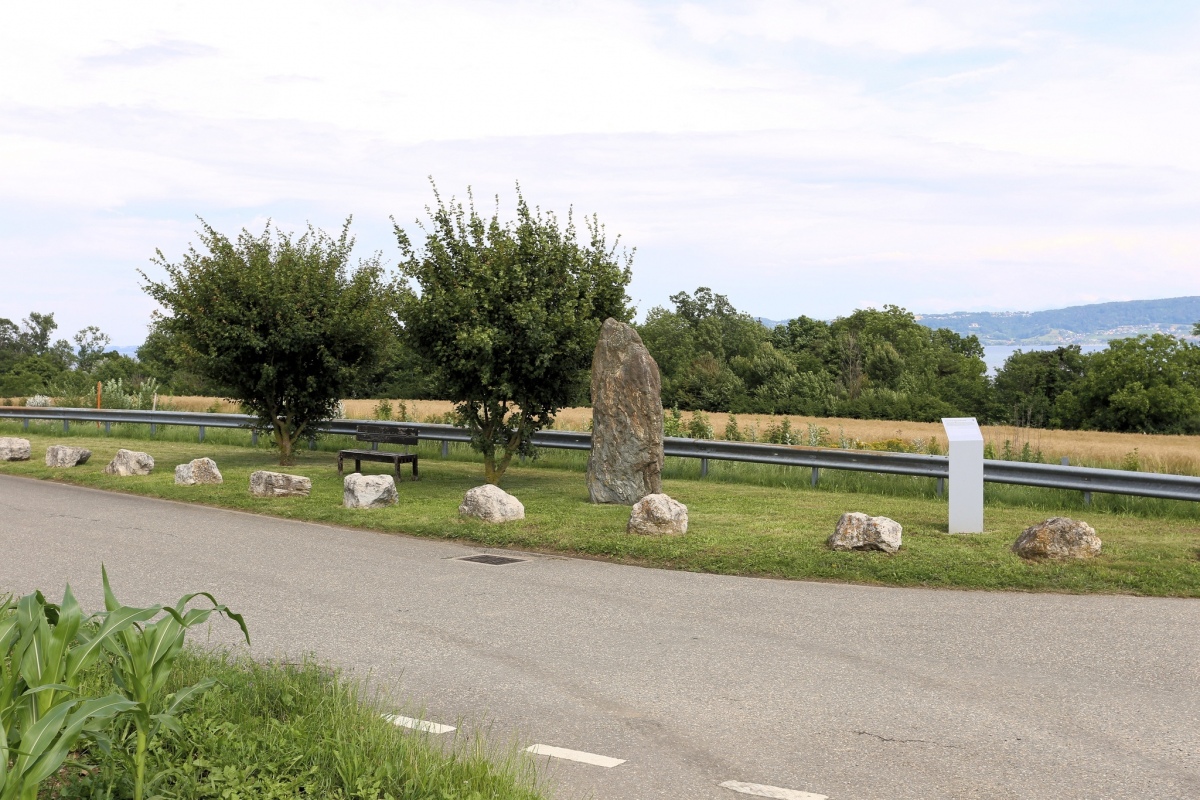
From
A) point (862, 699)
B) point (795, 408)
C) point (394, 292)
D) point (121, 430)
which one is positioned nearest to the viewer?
point (862, 699)

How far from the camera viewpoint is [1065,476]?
14461mm

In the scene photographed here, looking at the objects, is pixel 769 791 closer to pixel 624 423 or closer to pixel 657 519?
pixel 657 519

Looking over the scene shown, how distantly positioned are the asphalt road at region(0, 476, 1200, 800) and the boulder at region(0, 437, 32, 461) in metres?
11.4

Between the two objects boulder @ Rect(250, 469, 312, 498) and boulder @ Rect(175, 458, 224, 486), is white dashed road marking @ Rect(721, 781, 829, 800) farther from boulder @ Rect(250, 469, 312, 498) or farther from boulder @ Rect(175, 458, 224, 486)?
boulder @ Rect(175, 458, 224, 486)

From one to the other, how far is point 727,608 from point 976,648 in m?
2.10

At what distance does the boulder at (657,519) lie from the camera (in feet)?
39.0

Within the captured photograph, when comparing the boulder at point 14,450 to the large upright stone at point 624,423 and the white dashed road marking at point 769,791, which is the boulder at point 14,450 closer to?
the large upright stone at point 624,423

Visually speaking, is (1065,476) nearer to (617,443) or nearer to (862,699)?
(617,443)

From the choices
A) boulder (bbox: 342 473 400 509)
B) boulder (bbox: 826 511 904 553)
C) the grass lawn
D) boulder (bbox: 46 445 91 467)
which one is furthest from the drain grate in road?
boulder (bbox: 46 445 91 467)

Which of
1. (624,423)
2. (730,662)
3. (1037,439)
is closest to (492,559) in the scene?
(624,423)

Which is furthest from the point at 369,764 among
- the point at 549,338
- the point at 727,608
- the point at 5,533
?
the point at 549,338

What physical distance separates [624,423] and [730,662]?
8.16 metres

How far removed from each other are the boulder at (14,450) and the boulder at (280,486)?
9.20 metres

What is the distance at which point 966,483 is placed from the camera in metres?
11.8
